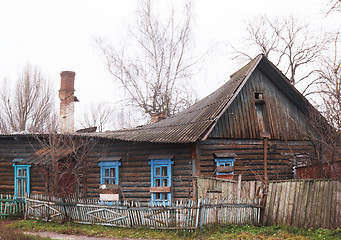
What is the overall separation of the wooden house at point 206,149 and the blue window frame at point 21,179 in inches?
1.9

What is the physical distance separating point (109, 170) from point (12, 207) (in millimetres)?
4737

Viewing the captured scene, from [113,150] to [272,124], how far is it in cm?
749

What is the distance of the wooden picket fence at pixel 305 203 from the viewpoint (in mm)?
9703

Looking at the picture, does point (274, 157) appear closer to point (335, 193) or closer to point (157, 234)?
point (335, 193)

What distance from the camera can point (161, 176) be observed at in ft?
49.5

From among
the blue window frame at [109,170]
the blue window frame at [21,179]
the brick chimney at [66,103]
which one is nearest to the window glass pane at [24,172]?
the blue window frame at [21,179]

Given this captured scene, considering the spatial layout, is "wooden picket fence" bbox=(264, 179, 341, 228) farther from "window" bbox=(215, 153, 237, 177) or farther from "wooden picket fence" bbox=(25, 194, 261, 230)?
"window" bbox=(215, 153, 237, 177)

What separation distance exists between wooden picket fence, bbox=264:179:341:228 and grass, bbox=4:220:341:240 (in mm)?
302

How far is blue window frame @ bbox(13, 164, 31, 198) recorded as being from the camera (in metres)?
17.3

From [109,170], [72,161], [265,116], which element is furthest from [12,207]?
[265,116]

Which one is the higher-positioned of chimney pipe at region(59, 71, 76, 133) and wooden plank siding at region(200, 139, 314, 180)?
chimney pipe at region(59, 71, 76, 133)

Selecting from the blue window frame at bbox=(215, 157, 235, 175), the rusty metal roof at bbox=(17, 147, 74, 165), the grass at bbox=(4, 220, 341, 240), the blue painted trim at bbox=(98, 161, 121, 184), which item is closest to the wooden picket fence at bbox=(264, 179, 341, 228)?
the grass at bbox=(4, 220, 341, 240)

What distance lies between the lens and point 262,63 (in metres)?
16.3

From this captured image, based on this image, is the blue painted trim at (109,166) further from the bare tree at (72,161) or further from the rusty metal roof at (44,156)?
the rusty metal roof at (44,156)
